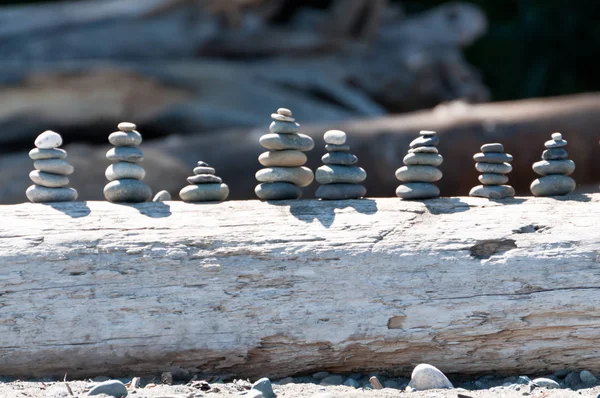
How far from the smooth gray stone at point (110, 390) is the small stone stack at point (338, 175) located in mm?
875

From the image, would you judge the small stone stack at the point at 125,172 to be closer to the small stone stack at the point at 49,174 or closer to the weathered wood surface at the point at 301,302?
the small stone stack at the point at 49,174

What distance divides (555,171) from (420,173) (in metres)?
0.44

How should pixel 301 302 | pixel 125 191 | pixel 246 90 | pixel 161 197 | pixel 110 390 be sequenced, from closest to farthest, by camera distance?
pixel 110 390 → pixel 301 302 → pixel 125 191 → pixel 161 197 → pixel 246 90

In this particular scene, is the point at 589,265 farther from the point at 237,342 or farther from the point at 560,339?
the point at 237,342

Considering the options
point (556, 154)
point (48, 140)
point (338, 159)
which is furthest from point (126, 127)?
point (556, 154)

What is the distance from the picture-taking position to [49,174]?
2.60 m

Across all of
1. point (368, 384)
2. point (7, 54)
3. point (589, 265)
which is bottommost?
point (368, 384)

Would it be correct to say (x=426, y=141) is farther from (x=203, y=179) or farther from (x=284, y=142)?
(x=203, y=179)

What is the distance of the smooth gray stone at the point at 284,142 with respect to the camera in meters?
2.60

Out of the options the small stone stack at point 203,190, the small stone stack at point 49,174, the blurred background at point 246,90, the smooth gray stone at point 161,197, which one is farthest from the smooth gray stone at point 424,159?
the blurred background at point 246,90

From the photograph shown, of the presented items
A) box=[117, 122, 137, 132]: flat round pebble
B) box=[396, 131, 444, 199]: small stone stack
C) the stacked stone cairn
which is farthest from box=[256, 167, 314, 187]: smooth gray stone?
box=[117, 122, 137, 132]: flat round pebble

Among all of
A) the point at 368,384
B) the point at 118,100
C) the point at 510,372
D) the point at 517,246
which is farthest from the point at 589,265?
the point at 118,100

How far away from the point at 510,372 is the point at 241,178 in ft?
9.79

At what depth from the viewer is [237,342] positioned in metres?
2.27
